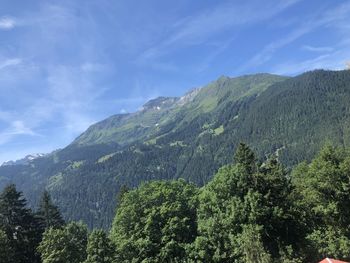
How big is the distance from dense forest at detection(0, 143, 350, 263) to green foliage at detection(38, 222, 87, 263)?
0.31m

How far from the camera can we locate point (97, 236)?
58.2m

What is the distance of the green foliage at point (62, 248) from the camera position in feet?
201

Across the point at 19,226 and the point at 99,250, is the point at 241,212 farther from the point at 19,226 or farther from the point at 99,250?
the point at 19,226

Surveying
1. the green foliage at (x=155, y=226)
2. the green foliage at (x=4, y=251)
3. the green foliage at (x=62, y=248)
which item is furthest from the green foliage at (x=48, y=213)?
the green foliage at (x=155, y=226)

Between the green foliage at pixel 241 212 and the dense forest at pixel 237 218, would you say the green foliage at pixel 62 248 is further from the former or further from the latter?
the green foliage at pixel 241 212

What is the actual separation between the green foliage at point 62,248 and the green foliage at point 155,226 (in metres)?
7.91

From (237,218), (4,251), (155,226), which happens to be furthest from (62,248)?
(237,218)

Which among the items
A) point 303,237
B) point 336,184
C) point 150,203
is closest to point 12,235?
point 150,203

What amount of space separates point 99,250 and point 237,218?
1901 cm

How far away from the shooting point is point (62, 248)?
62562 mm

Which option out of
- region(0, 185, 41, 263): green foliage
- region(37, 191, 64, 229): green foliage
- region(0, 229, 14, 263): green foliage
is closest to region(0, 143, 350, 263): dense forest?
region(0, 229, 14, 263): green foliage

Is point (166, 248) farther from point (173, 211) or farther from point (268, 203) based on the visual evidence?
point (268, 203)

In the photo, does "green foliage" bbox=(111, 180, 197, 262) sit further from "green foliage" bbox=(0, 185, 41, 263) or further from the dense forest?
"green foliage" bbox=(0, 185, 41, 263)

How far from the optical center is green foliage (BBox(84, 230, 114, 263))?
5722cm
